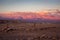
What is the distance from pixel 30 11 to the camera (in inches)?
82.4

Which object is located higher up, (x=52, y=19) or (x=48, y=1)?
(x=48, y=1)

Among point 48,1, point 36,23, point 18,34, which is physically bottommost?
point 18,34

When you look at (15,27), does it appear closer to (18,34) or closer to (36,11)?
(18,34)

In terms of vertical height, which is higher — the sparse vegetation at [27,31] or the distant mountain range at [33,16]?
the distant mountain range at [33,16]

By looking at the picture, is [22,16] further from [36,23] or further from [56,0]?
[56,0]

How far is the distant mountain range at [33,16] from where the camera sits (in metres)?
2.08

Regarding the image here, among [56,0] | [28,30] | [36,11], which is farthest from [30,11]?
[56,0]

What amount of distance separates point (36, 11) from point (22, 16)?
0.22 metres

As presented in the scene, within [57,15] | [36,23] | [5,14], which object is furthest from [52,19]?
[5,14]

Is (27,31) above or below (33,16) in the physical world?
below

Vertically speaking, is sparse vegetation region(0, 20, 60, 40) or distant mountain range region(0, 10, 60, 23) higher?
distant mountain range region(0, 10, 60, 23)

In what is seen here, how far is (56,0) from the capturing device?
208 centimetres

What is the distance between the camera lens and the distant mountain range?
2080 millimetres

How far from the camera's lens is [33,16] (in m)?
2.10
